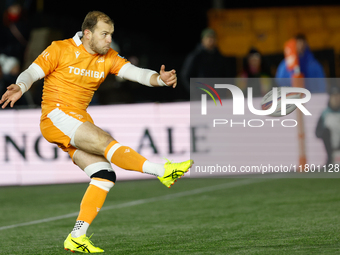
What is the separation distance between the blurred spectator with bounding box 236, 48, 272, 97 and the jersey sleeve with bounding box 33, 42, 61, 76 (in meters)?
5.91

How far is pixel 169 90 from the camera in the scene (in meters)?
16.1

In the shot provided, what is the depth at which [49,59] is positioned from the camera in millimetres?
5035

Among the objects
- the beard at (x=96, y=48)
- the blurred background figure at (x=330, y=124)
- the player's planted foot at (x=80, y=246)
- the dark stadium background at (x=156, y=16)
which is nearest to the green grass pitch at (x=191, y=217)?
the player's planted foot at (x=80, y=246)

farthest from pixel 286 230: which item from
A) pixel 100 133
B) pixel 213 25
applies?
pixel 213 25

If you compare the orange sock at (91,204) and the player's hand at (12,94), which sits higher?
the player's hand at (12,94)

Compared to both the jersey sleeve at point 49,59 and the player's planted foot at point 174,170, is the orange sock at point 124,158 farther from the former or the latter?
the jersey sleeve at point 49,59

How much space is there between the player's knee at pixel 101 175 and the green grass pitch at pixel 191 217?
20.2 inches

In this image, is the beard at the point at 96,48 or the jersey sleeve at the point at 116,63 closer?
the beard at the point at 96,48

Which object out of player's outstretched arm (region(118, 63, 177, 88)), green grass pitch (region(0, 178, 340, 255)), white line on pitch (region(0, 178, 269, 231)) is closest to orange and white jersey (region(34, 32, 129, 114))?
player's outstretched arm (region(118, 63, 177, 88))

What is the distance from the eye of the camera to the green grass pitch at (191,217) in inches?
194

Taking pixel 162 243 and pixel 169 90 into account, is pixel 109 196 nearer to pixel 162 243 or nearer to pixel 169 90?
pixel 162 243

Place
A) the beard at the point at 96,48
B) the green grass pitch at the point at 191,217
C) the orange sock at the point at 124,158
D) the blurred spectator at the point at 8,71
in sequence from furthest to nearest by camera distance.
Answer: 1. the blurred spectator at the point at 8,71
2. the beard at the point at 96,48
3. the green grass pitch at the point at 191,217
4. the orange sock at the point at 124,158

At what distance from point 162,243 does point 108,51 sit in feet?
5.54

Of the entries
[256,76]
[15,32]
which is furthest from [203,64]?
[15,32]
